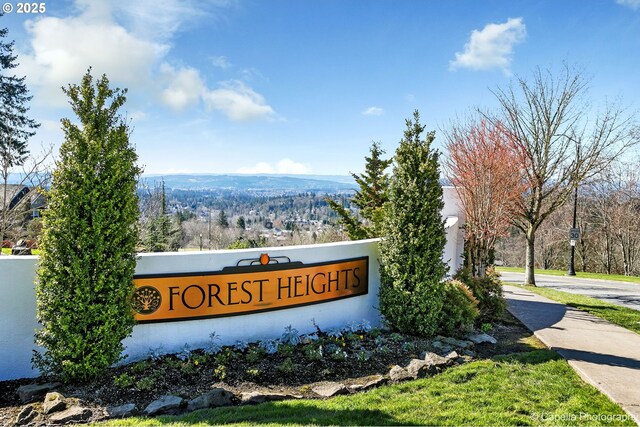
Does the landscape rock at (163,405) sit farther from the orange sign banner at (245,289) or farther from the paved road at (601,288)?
the paved road at (601,288)

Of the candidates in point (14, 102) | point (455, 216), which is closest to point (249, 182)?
point (14, 102)

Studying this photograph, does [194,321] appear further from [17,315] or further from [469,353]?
[469,353]

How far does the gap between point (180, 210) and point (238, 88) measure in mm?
42104

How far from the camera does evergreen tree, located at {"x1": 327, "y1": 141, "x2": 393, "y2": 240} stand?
44.3 feet

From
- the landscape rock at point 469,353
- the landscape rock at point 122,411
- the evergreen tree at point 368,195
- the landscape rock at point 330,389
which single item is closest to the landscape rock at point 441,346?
the landscape rock at point 469,353

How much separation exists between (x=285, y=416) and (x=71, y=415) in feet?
6.75

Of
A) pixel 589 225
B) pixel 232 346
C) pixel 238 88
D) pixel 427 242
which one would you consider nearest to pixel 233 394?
pixel 232 346

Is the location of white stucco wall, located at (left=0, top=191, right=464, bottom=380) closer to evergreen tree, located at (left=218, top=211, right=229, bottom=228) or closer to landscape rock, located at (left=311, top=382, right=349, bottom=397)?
landscape rock, located at (left=311, top=382, right=349, bottom=397)

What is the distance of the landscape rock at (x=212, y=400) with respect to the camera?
418 cm

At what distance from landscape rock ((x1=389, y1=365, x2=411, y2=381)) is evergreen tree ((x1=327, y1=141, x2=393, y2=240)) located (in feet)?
25.4

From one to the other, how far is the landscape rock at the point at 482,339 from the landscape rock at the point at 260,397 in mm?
3727

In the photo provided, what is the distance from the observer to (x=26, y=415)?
388cm

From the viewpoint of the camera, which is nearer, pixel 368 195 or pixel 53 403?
pixel 53 403

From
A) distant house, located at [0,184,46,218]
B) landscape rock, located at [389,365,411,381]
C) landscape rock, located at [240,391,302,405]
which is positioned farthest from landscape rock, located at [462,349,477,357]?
distant house, located at [0,184,46,218]
